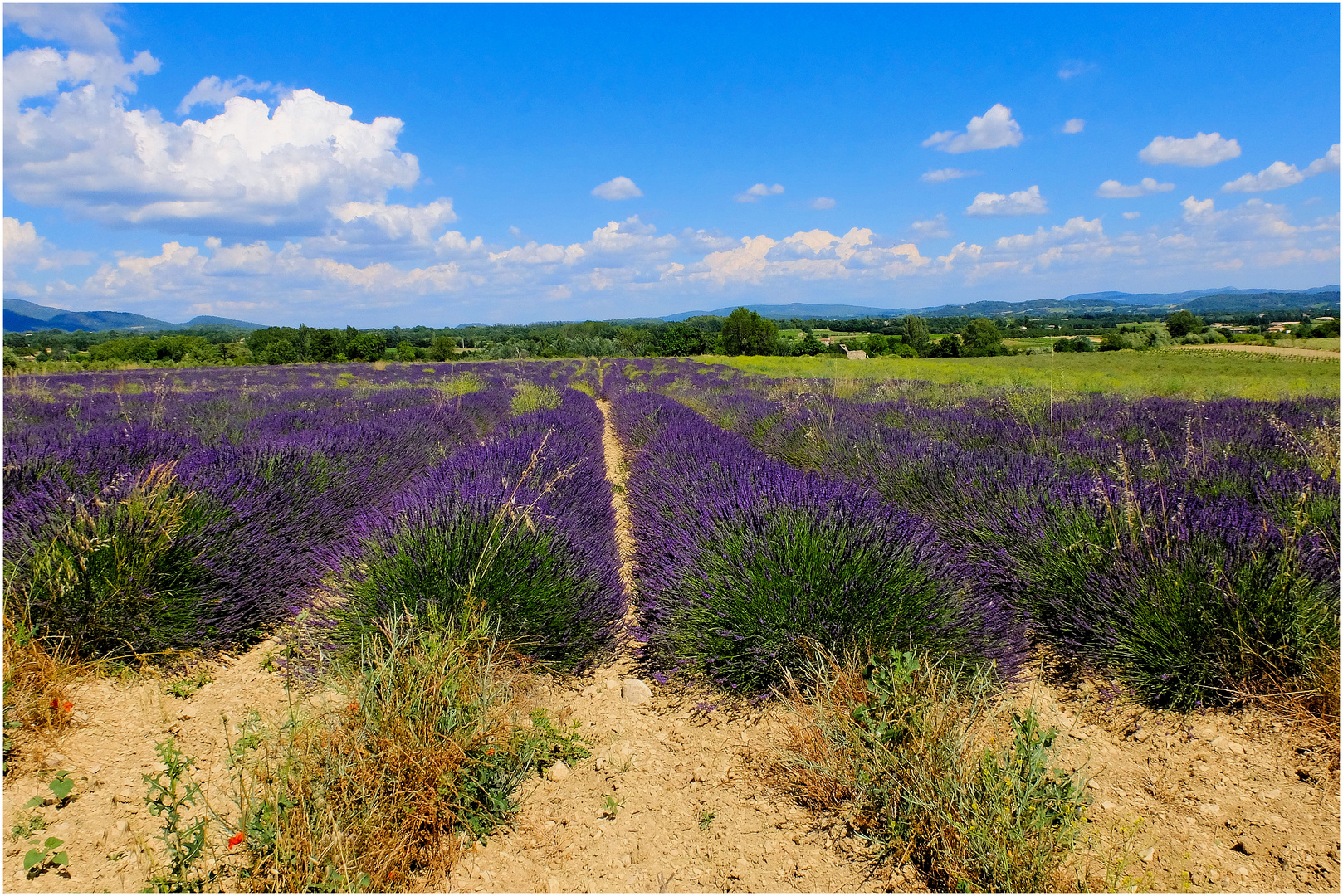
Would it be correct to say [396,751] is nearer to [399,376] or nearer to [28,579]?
[28,579]

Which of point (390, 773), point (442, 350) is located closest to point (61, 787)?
point (390, 773)

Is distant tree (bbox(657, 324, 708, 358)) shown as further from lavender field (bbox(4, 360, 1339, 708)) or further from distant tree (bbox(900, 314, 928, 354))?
lavender field (bbox(4, 360, 1339, 708))

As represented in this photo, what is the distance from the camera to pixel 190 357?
1565 inches

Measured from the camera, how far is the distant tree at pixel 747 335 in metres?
62.1

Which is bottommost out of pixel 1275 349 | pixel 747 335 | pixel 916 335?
pixel 1275 349

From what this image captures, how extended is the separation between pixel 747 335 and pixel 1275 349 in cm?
3915

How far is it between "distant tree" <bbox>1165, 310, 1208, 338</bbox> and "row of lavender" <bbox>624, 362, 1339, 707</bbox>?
6559 centimetres

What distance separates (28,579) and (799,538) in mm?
3613

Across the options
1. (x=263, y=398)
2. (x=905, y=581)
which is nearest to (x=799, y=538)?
(x=905, y=581)

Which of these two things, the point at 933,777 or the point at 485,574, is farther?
the point at 485,574

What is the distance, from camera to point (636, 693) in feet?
9.51

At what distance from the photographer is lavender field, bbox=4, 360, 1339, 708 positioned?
8.61 ft

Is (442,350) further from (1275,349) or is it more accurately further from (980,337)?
(1275,349)

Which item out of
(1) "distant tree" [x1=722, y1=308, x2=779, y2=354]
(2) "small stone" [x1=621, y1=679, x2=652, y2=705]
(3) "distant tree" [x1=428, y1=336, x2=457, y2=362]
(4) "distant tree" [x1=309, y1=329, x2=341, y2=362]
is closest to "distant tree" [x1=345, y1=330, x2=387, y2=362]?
(4) "distant tree" [x1=309, y1=329, x2=341, y2=362]
